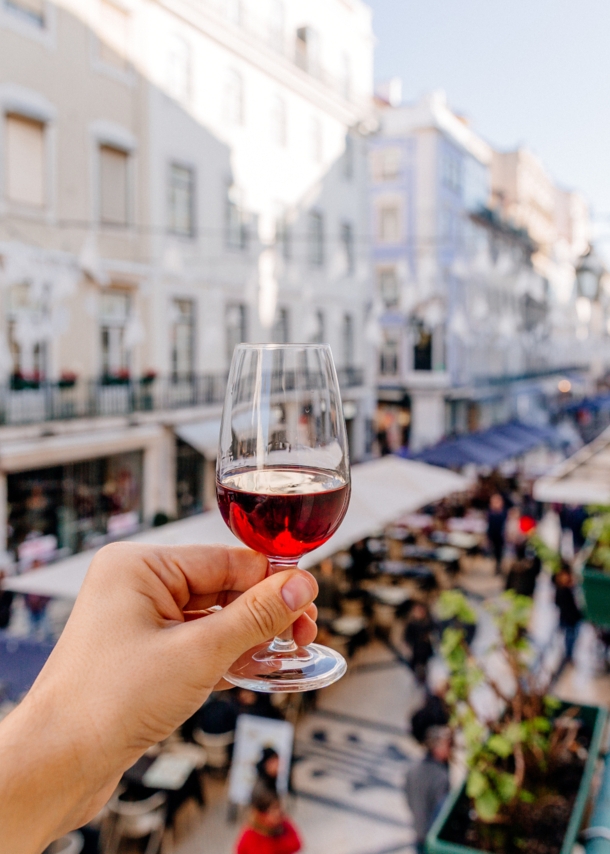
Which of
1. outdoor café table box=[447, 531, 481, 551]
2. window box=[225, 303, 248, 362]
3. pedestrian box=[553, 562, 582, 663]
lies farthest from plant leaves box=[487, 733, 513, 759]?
window box=[225, 303, 248, 362]

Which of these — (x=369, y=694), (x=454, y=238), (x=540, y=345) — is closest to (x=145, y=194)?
(x=369, y=694)

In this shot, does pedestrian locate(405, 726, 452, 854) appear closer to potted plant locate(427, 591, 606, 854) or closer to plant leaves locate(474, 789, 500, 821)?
potted plant locate(427, 591, 606, 854)

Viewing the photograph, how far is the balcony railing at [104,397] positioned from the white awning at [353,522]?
309 cm

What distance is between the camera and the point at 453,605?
2.79m

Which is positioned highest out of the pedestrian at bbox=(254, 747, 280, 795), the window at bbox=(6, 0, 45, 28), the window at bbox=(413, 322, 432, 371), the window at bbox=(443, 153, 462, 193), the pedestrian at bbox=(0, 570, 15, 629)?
the window at bbox=(443, 153, 462, 193)

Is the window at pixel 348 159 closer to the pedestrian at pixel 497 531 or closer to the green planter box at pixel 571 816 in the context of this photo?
the pedestrian at pixel 497 531

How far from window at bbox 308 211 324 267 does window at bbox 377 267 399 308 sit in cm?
768

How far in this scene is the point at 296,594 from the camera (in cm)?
115

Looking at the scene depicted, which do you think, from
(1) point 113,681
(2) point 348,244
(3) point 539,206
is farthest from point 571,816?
(3) point 539,206

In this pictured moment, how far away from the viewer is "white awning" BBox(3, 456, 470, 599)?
6.34m

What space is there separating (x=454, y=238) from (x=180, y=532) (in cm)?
2514

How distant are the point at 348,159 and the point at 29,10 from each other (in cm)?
1174

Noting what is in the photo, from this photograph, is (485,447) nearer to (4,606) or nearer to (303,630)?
(4,606)

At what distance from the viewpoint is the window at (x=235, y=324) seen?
17.1 metres
